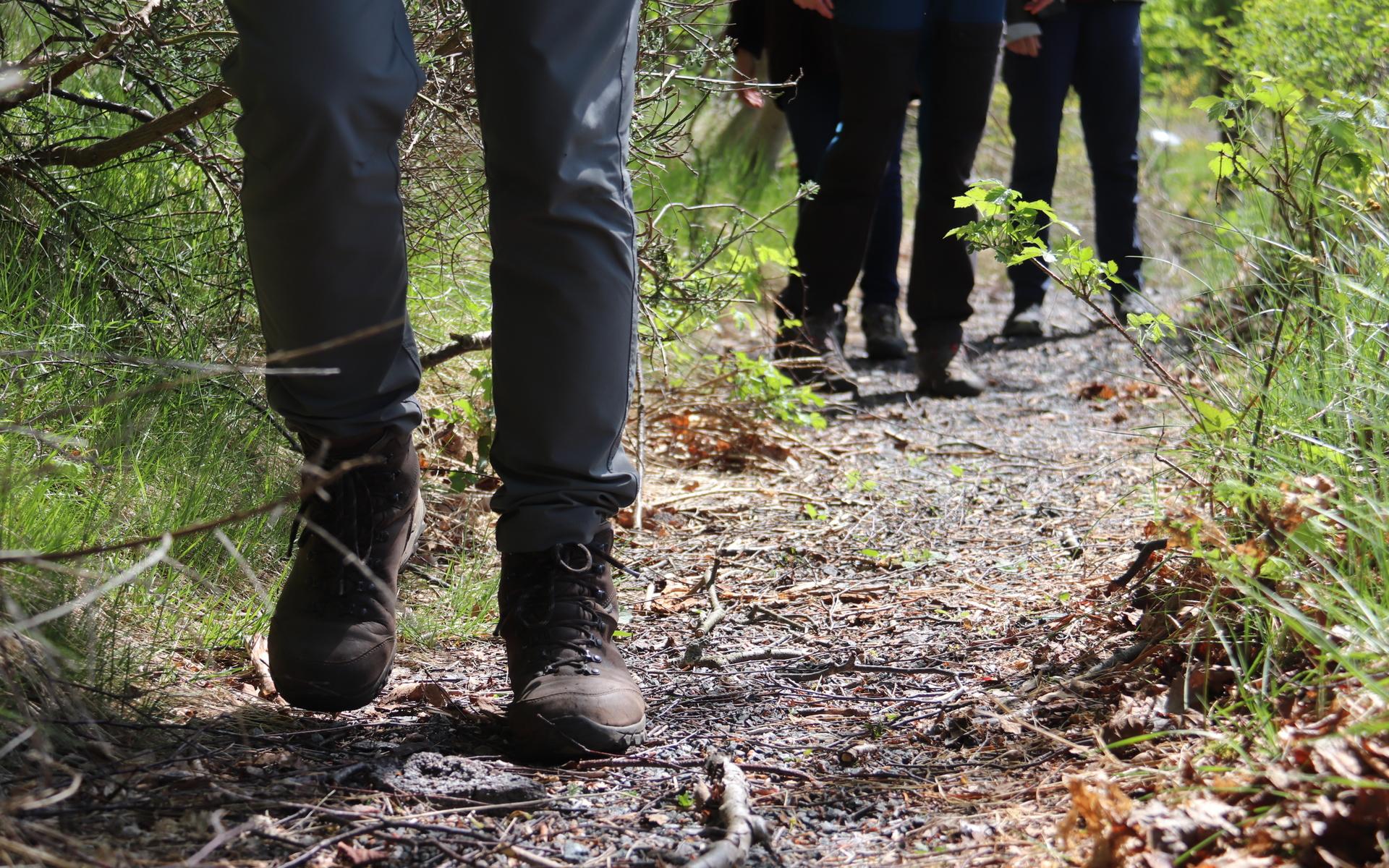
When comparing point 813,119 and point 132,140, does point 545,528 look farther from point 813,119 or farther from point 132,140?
point 813,119

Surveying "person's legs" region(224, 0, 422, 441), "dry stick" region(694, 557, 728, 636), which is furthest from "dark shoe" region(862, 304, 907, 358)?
"person's legs" region(224, 0, 422, 441)

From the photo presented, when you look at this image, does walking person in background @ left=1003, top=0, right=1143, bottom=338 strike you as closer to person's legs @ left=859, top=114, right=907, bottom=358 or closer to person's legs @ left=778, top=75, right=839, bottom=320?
person's legs @ left=859, top=114, right=907, bottom=358

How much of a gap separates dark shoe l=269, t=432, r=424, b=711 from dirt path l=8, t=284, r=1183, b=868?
2.6 inches

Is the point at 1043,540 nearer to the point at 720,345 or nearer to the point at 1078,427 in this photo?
the point at 1078,427

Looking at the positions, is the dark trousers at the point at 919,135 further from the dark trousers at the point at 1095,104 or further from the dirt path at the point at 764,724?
the dirt path at the point at 764,724

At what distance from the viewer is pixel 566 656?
167 centimetres

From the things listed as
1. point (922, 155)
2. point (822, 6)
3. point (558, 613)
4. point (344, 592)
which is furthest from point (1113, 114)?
point (344, 592)

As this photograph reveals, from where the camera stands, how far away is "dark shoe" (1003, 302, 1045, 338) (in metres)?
5.55

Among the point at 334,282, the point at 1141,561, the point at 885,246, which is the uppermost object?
the point at 885,246

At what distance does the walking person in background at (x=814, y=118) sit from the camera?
4.30 m

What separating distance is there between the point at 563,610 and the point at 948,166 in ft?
9.07

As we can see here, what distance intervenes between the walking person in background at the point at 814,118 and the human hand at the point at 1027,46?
0.59 meters

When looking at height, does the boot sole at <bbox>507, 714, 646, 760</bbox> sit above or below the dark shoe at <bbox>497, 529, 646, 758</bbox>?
below

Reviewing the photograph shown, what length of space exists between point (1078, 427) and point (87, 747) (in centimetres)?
313
